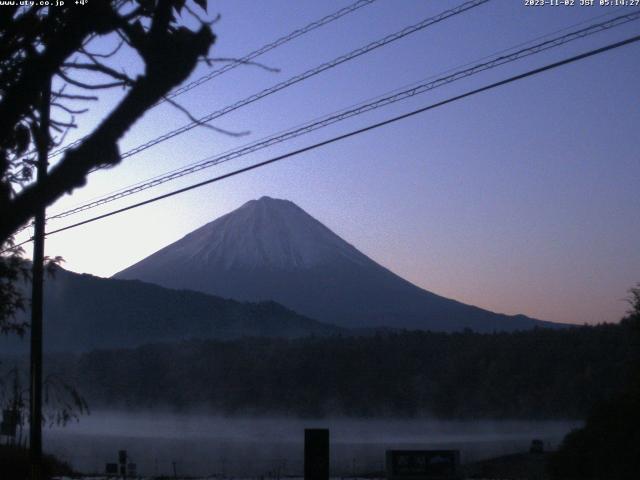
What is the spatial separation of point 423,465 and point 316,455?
176 inches

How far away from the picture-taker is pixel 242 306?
133750mm

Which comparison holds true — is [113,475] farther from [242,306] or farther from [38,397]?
[242,306]

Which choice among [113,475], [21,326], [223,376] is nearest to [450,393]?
[223,376]

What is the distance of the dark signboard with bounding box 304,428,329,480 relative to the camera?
13773 mm

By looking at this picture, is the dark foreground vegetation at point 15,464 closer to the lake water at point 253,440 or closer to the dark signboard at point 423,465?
the dark signboard at point 423,465

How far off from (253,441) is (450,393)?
18624 mm

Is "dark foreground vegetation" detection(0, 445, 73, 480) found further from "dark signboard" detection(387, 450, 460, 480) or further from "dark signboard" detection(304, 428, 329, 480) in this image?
"dark signboard" detection(304, 428, 329, 480)

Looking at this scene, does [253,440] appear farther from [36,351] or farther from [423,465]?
[36,351]

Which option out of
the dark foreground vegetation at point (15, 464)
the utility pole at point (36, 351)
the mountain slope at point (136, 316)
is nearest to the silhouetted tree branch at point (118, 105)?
the utility pole at point (36, 351)

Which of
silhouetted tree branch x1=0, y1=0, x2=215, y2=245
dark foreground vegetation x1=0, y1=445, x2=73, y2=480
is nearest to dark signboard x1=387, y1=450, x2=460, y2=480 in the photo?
dark foreground vegetation x1=0, y1=445, x2=73, y2=480

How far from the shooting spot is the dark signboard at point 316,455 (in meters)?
13.8

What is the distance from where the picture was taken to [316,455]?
13820 mm

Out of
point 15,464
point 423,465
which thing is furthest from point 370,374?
point 423,465

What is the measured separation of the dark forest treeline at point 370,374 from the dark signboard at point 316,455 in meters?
A: 44.6
